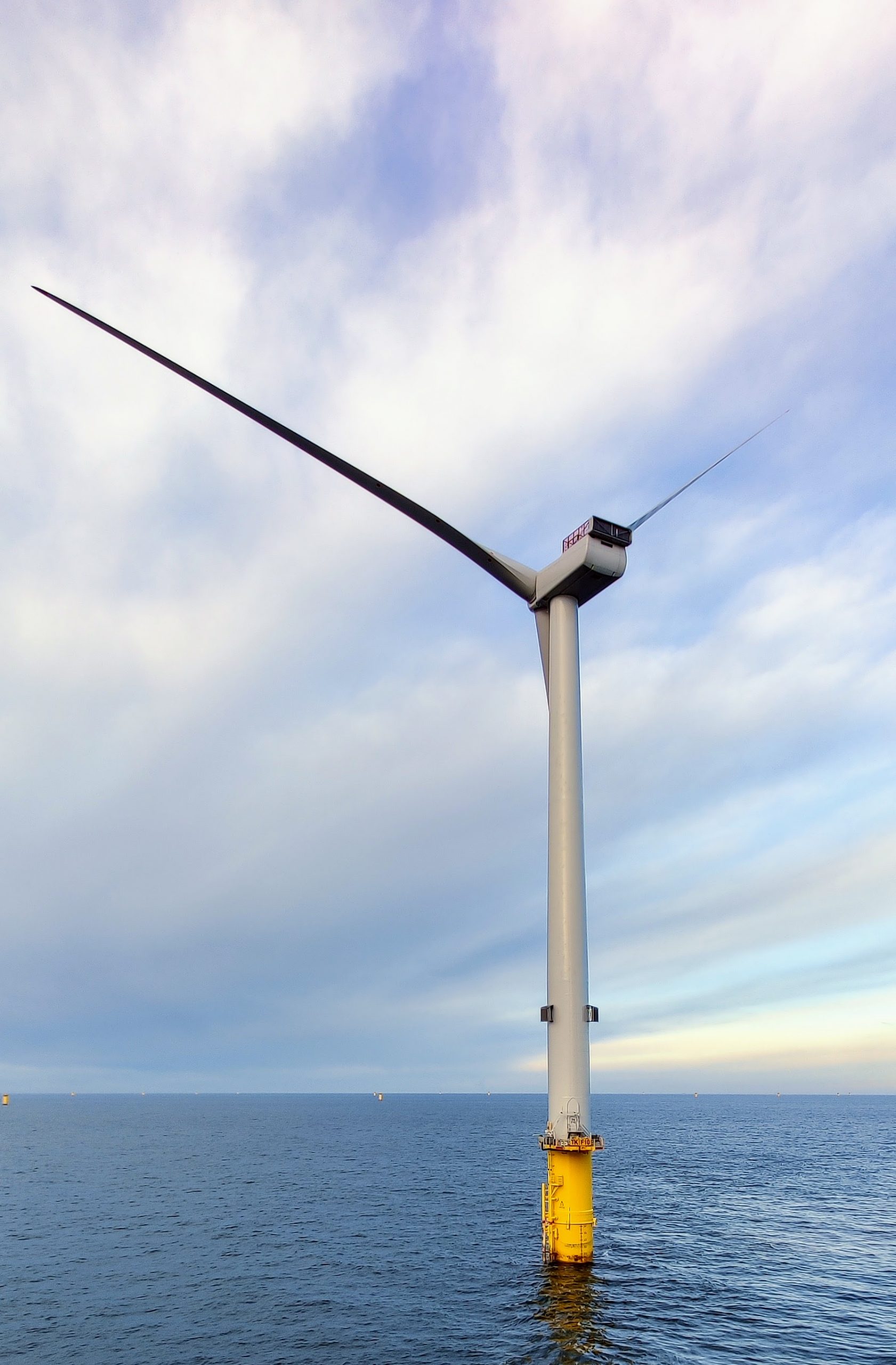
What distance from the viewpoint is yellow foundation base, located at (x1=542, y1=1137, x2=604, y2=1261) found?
45.8 m

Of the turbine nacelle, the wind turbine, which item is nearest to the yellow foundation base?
the wind turbine

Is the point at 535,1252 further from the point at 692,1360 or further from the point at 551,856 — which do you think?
the point at 551,856

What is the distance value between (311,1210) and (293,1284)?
32.0m

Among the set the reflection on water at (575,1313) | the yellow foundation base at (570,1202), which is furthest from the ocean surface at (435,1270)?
the yellow foundation base at (570,1202)

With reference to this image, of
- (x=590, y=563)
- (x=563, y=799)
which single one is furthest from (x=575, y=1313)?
(x=590, y=563)

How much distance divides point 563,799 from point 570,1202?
22431mm

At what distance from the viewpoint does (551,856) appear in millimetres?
52281

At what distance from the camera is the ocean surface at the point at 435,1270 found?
39.9 meters

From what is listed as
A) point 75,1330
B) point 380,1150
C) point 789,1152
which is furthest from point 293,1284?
point 789,1152

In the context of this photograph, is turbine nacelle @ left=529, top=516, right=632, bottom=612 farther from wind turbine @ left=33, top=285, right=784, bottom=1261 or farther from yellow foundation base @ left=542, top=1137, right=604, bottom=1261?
yellow foundation base @ left=542, top=1137, right=604, bottom=1261

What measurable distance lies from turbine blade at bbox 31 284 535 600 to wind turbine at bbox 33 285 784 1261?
0.19ft

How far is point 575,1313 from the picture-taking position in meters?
42.7

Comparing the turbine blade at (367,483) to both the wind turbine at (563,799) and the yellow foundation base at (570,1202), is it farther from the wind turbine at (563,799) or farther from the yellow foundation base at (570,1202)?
the yellow foundation base at (570,1202)

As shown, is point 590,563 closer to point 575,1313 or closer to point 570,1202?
point 570,1202
